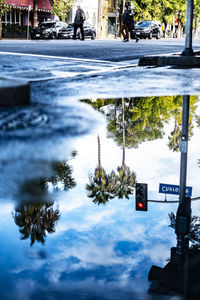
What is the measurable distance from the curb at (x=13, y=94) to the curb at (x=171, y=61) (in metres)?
6.58

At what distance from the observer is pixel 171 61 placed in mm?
11664

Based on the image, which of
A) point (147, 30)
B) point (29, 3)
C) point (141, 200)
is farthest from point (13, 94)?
point (147, 30)

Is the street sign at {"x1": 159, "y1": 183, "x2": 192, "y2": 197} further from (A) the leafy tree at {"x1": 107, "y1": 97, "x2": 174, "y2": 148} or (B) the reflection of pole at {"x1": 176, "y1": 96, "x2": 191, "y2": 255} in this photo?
(A) the leafy tree at {"x1": 107, "y1": 97, "x2": 174, "y2": 148}

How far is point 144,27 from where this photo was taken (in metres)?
46.3

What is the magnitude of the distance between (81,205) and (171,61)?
29.1 feet

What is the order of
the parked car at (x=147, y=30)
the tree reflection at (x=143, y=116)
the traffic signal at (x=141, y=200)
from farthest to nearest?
the parked car at (x=147, y=30) < the tree reflection at (x=143, y=116) < the traffic signal at (x=141, y=200)

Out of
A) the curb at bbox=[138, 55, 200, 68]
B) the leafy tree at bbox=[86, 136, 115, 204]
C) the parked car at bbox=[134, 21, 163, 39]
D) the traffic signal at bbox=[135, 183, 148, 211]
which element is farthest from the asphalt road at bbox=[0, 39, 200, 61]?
the parked car at bbox=[134, 21, 163, 39]

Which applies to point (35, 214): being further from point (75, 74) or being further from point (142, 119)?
point (75, 74)

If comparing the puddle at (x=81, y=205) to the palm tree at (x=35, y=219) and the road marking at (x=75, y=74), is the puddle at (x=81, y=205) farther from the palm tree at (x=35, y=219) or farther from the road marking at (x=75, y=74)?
the road marking at (x=75, y=74)

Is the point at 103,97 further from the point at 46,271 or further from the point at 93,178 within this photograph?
the point at 46,271

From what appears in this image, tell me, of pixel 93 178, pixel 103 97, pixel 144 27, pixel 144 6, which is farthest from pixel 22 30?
pixel 93 178

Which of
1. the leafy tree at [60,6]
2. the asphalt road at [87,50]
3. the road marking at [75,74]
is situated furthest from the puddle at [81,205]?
the leafy tree at [60,6]

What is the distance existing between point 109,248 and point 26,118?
2.18 metres

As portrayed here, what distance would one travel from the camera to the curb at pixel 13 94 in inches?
203
